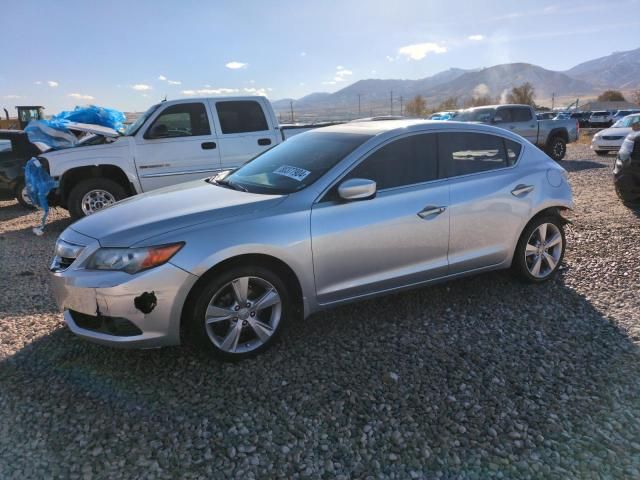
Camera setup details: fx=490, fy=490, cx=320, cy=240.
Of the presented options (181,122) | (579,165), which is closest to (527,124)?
(579,165)

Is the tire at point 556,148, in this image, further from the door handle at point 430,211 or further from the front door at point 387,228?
the door handle at point 430,211

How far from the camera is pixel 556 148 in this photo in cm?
1666

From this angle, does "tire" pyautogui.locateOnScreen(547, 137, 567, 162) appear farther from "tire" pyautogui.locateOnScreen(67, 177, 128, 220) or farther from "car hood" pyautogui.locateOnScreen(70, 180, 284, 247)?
"car hood" pyautogui.locateOnScreen(70, 180, 284, 247)

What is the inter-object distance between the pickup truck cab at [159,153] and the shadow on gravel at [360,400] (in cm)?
416

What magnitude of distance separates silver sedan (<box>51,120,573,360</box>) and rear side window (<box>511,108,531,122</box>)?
12.5 meters

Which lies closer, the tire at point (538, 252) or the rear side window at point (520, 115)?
the tire at point (538, 252)

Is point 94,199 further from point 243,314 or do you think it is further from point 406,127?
point 406,127

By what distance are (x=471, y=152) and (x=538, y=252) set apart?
1.22 metres

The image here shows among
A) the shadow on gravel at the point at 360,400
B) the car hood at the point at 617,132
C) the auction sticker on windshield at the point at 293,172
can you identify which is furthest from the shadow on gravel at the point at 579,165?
the auction sticker on windshield at the point at 293,172

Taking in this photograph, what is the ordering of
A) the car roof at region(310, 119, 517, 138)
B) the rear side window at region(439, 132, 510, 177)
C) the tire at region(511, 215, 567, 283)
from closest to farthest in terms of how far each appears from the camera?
the car roof at region(310, 119, 517, 138)
the rear side window at region(439, 132, 510, 177)
the tire at region(511, 215, 567, 283)

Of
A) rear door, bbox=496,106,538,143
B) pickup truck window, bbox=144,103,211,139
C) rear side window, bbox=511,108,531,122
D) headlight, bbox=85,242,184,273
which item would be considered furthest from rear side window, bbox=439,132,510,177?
rear side window, bbox=511,108,531,122

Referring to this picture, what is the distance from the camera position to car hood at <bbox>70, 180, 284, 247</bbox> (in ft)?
10.5

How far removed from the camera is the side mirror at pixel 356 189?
351cm

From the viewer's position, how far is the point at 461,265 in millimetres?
4191
